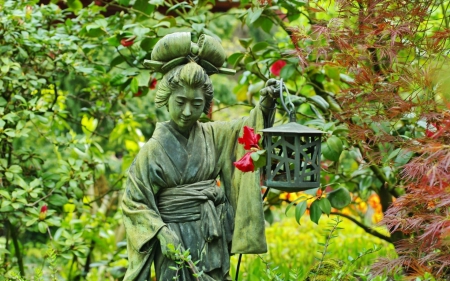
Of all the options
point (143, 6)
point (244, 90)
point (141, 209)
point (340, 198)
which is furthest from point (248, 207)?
point (244, 90)

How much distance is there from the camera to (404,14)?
11.8 feet

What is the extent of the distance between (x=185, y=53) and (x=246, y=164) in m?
0.60

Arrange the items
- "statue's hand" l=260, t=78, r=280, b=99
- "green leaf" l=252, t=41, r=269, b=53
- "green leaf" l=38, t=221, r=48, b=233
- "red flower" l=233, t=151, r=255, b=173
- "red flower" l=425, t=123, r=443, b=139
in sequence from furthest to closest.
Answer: "green leaf" l=252, t=41, r=269, b=53
"green leaf" l=38, t=221, r=48, b=233
"statue's hand" l=260, t=78, r=280, b=99
"red flower" l=233, t=151, r=255, b=173
"red flower" l=425, t=123, r=443, b=139

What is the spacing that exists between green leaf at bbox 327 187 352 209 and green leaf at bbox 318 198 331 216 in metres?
0.23

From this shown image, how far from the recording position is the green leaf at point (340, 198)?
4.29 metres

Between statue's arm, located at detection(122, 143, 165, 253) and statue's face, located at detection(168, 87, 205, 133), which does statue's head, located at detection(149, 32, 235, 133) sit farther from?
statue's arm, located at detection(122, 143, 165, 253)

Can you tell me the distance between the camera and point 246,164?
319 cm

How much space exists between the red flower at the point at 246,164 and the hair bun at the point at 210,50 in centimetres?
53

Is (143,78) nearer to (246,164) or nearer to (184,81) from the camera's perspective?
(184,81)

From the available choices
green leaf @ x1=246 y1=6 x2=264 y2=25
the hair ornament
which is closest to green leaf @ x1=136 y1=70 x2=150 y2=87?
green leaf @ x1=246 y1=6 x2=264 y2=25

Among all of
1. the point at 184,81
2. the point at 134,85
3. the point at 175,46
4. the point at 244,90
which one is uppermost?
the point at 175,46

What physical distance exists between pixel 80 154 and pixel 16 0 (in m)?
1.09

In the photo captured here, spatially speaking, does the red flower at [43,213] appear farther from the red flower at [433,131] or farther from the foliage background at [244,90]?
the red flower at [433,131]

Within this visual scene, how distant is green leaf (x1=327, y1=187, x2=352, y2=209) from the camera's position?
429 cm
